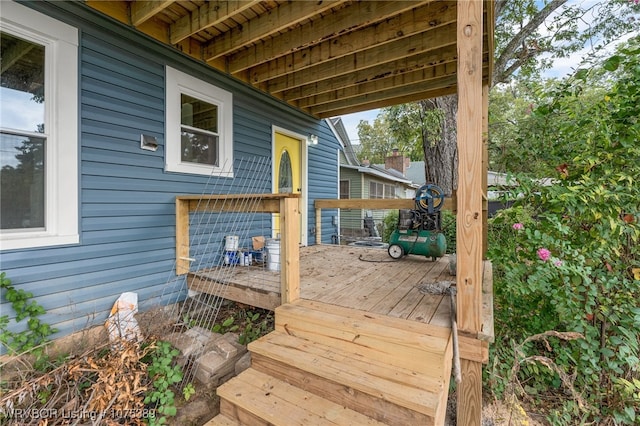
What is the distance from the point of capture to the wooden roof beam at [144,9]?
2.54 metres

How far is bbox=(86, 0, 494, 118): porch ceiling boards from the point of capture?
275 centimetres

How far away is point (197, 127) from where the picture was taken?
3.59 m

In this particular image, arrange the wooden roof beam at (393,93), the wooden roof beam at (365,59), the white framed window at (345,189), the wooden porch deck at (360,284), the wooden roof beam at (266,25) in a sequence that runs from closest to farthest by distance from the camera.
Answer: the wooden porch deck at (360,284) < the wooden roof beam at (266,25) < the wooden roof beam at (365,59) < the wooden roof beam at (393,93) < the white framed window at (345,189)

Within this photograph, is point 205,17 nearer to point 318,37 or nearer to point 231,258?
point 318,37

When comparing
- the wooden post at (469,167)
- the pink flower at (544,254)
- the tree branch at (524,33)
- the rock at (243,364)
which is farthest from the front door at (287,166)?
the tree branch at (524,33)

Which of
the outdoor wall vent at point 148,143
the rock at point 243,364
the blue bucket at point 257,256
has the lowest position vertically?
the rock at point 243,364

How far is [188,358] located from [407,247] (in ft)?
9.58

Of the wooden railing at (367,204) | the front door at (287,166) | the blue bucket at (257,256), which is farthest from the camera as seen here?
the front door at (287,166)

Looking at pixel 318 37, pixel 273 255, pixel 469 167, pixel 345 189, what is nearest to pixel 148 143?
pixel 273 255

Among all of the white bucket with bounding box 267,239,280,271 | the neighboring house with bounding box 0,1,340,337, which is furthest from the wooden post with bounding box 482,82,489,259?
the neighboring house with bounding box 0,1,340,337

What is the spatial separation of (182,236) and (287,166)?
2.47 m

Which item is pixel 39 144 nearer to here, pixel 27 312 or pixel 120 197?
A: pixel 120 197

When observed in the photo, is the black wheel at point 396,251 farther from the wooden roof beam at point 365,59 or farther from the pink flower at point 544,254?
the wooden roof beam at point 365,59

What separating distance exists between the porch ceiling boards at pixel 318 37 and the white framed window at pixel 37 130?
1.88ft
